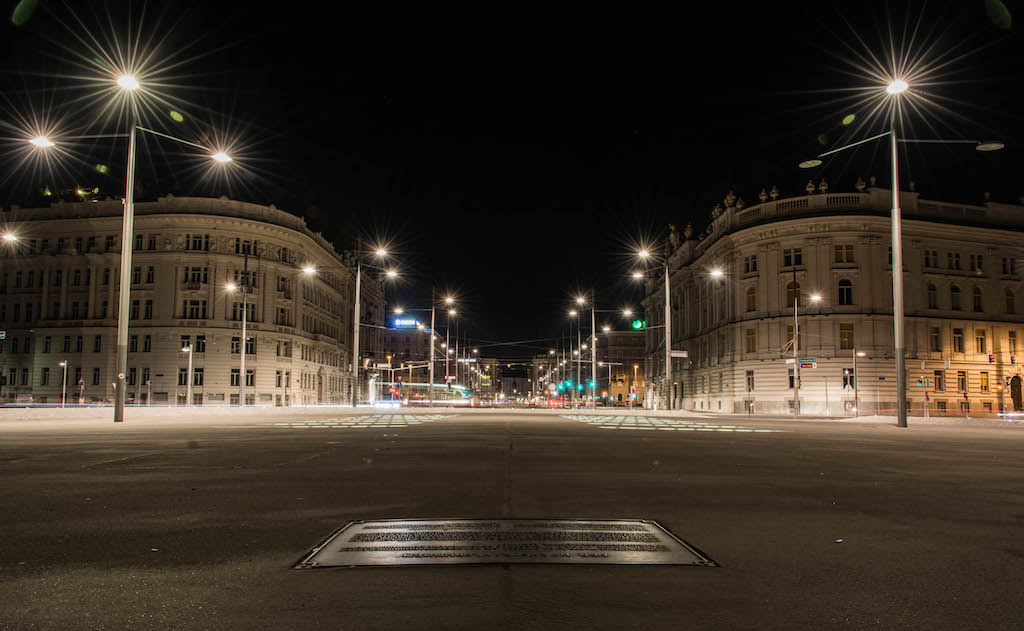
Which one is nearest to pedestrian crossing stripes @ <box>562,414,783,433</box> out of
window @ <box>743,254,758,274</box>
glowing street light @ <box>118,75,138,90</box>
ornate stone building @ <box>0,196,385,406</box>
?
glowing street light @ <box>118,75,138,90</box>

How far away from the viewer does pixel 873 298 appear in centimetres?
6125

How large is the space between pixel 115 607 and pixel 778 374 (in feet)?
209

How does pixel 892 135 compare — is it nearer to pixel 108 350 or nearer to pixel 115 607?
pixel 115 607

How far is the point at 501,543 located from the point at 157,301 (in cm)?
7687

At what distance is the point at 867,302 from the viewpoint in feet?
201

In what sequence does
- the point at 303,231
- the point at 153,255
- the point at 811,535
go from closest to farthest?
the point at 811,535 < the point at 153,255 < the point at 303,231

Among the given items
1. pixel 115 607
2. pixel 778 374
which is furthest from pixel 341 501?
pixel 778 374

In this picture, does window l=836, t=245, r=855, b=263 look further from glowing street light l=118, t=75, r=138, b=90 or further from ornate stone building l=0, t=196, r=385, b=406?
glowing street light l=118, t=75, r=138, b=90

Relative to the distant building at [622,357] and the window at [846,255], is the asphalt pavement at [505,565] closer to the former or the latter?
the window at [846,255]

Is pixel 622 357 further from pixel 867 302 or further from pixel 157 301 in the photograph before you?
pixel 157 301

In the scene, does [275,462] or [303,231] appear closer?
[275,462]

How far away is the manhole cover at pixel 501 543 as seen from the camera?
16.1 feet

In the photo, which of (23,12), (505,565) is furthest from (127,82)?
(505,565)

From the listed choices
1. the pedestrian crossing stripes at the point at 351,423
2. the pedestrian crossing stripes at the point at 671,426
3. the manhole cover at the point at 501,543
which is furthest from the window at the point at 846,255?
the manhole cover at the point at 501,543
